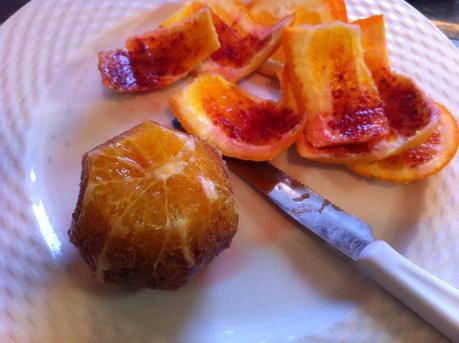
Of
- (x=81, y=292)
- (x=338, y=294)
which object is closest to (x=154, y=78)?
(x=81, y=292)

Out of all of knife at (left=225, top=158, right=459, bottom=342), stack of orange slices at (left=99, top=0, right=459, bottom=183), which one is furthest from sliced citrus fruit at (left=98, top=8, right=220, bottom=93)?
knife at (left=225, top=158, right=459, bottom=342)

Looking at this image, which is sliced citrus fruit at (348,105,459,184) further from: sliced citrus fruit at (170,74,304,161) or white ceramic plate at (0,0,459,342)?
sliced citrus fruit at (170,74,304,161)

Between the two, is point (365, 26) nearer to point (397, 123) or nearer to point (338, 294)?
point (397, 123)

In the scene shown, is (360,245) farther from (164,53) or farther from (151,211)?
(164,53)

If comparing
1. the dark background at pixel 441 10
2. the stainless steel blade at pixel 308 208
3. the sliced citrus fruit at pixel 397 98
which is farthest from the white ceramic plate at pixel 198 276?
the dark background at pixel 441 10

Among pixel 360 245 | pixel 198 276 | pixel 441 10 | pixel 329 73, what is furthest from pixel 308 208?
pixel 441 10
